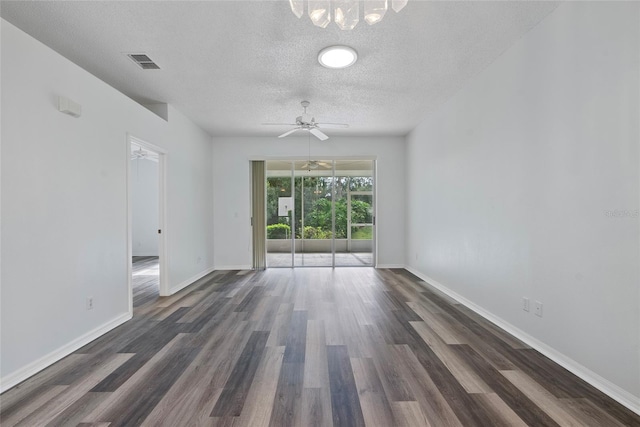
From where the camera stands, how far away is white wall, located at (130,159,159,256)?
8422 mm

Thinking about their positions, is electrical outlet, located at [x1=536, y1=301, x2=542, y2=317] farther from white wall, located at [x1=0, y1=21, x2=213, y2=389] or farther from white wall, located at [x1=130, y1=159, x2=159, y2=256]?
white wall, located at [x1=130, y1=159, x2=159, y2=256]

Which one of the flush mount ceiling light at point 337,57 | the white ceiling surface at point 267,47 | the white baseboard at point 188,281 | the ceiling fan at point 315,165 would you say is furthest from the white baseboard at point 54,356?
the ceiling fan at point 315,165

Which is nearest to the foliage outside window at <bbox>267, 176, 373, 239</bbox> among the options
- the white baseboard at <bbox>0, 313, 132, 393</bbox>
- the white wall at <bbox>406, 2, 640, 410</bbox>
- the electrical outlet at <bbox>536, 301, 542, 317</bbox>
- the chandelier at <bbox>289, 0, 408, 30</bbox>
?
the white wall at <bbox>406, 2, 640, 410</bbox>

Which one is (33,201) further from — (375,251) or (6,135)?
(375,251)

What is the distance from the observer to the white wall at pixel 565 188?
1.83 meters

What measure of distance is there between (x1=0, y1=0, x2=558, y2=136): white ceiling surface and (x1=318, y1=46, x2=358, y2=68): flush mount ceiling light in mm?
62

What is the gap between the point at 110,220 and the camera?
3109 mm

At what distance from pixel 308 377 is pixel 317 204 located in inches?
183

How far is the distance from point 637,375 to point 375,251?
4.63 metres

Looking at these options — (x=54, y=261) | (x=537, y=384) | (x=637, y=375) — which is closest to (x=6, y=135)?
(x=54, y=261)

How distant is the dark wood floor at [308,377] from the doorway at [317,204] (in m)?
3.09

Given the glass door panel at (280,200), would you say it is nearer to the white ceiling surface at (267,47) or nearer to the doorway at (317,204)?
the doorway at (317,204)

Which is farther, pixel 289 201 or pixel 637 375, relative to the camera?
pixel 289 201

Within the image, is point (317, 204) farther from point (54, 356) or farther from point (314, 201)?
point (54, 356)
